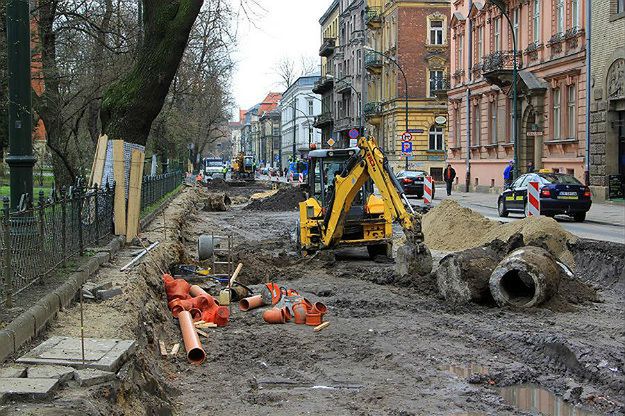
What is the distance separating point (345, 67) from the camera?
88750 millimetres

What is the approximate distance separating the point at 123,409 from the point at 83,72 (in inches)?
736

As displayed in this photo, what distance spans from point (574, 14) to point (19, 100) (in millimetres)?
29998

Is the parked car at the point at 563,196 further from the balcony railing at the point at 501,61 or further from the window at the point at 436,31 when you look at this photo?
the window at the point at 436,31

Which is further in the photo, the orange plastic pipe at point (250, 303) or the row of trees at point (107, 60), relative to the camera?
the row of trees at point (107, 60)

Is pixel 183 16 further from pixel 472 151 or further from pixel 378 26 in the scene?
pixel 378 26

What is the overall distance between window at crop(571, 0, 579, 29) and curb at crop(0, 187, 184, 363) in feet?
94.3

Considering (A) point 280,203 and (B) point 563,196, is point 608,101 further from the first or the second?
(A) point 280,203

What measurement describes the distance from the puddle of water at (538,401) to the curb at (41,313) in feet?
13.7

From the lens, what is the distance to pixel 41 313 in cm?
782

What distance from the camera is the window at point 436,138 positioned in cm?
6556

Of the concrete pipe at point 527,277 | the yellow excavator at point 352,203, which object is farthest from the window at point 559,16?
the concrete pipe at point 527,277

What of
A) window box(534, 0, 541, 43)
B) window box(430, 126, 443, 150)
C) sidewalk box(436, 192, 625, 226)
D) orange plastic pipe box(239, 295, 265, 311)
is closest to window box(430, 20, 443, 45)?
window box(430, 126, 443, 150)

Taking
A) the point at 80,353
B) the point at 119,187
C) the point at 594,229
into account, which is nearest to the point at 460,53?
the point at 594,229

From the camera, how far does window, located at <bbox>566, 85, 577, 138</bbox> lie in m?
36.2
